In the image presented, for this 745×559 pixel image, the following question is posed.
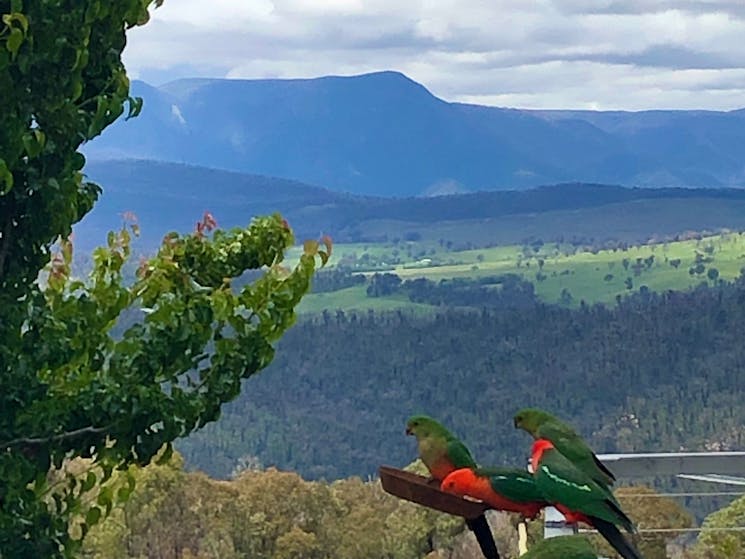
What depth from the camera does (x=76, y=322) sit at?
1924mm

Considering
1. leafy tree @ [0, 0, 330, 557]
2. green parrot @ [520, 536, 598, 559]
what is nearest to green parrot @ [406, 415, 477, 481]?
green parrot @ [520, 536, 598, 559]

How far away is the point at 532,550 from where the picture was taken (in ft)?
3.61

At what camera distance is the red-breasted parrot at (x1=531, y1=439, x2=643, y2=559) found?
1297 mm

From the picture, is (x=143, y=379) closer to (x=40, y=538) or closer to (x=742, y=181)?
(x=40, y=538)

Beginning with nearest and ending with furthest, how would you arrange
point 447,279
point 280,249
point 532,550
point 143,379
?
point 532,550 → point 143,379 → point 280,249 → point 447,279

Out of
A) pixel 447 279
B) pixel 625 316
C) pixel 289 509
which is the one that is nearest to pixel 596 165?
pixel 447 279

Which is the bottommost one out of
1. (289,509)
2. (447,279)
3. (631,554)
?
(447,279)

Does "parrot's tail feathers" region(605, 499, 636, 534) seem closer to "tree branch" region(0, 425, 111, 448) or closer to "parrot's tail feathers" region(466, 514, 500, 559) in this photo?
"parrot's tail feathers" region(466, 514, 500, 559)

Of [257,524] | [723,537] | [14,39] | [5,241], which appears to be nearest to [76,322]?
[5,241]

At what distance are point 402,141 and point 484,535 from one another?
169 meters

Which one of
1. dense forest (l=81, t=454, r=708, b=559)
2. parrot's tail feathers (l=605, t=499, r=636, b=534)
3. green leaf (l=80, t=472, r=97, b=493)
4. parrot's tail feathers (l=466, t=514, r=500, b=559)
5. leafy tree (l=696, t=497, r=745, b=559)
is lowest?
dense forest (l=81, t=454, r=708, b=559)

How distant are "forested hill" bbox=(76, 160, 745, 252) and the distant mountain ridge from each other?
38.3 meters

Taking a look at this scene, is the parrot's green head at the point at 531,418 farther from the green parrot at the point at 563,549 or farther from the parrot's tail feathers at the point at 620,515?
the green parrot at the point at 563,549

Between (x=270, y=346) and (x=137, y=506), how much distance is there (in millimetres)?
6702
